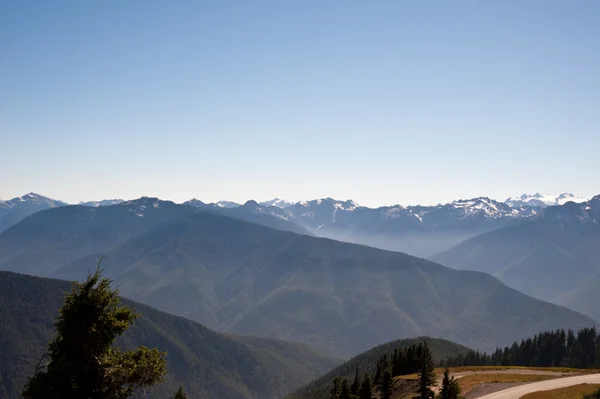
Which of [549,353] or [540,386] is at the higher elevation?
[549,353]

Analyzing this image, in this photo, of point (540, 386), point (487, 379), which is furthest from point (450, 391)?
point (487, 379)

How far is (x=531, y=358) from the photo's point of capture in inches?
7288

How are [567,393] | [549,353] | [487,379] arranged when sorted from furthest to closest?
[549,353], [487,379], [567,393]

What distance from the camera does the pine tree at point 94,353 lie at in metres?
24.4

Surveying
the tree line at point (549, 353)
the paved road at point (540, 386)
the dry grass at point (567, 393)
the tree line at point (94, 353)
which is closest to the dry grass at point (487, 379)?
the paved road at point (540, 386)

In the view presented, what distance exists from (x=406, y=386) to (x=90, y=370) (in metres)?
71.2

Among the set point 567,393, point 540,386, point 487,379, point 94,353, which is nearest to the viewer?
point 94,353

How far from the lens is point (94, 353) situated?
2492cm

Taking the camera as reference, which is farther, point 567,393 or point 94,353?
point 567,393

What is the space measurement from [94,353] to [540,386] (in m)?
61.5

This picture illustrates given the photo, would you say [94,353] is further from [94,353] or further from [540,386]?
[540,386]

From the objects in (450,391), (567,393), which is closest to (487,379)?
(567,393)

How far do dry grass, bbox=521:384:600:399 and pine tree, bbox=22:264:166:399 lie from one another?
1950 inches

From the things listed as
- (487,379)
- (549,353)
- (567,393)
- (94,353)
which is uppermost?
(94,353)
